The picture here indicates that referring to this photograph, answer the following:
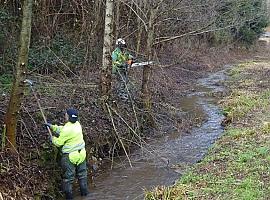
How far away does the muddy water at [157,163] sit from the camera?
970 centimetres

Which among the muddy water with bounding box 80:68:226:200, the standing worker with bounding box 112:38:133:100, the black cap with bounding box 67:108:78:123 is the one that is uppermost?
the standing worker with bounding box 112:38:133:100

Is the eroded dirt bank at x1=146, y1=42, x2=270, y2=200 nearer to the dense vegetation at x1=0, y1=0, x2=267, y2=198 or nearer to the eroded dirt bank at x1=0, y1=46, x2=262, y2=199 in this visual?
the eroded dirt bank at x1=0, y1=46, x2=262, y2=199

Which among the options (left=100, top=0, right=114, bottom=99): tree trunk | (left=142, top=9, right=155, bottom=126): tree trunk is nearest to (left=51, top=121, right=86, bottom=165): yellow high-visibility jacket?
(left=100, top=0, right=114, bottom=99): tree trunk

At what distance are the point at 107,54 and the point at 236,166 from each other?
4.74 meters

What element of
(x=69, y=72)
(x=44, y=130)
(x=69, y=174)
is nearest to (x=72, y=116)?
(x=69, y=174)

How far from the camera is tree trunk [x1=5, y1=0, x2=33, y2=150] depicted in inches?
330

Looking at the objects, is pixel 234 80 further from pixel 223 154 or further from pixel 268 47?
pixel 268 47

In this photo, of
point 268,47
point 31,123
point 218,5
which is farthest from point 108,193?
point 268,47

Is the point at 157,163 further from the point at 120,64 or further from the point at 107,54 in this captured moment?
the point at 120,64

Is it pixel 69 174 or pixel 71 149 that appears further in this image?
pixel 69 174

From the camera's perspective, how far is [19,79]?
8.59 meters

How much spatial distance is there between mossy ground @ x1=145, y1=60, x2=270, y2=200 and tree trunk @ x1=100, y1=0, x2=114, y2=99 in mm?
3341

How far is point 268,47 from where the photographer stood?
1938 inches

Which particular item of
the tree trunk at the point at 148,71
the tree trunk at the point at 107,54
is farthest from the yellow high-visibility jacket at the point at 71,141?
the tree trunk at the point at 148,71
